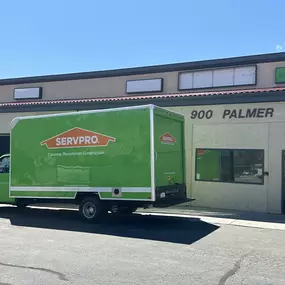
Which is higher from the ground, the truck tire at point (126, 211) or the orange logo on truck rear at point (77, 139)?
the orange logo on truck rear at point (77, 139)

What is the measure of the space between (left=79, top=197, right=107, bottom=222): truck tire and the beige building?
15.6 ft

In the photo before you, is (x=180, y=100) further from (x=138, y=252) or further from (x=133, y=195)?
(x=138, y=252)

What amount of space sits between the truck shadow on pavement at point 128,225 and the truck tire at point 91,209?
0.20 metres

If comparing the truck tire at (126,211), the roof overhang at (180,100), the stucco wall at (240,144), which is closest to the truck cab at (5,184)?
the truck tire at (126,211)

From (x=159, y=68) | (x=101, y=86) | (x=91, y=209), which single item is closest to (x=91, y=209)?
(x=91, y=209)

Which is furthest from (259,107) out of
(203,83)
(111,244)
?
(111,244)

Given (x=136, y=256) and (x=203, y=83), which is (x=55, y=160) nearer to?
(x=136, y=256)

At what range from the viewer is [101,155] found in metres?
10.9

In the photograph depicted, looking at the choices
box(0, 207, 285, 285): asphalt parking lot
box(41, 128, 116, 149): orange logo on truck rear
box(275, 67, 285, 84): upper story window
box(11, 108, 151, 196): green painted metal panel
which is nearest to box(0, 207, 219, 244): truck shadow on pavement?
box(0, 207, 285, 285): asphalt parking lot

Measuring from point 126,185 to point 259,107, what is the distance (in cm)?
577

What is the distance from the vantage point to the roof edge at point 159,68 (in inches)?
624

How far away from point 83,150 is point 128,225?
2474 millimetres

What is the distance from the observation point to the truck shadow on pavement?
897 centimetres

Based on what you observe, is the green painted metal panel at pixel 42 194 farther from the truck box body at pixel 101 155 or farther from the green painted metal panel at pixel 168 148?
the green painted metal panel at pixel 168 148
